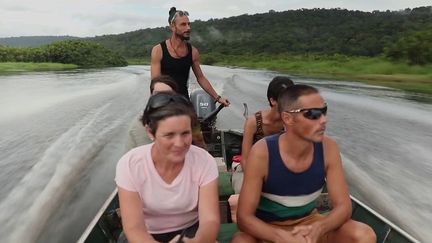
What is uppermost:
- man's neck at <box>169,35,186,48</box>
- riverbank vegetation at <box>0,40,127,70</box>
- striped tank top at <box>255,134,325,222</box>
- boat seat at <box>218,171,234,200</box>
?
man's neck at <box>169,35,186,48</box>

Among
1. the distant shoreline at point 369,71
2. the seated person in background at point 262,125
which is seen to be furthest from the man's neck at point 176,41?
the distant shoreline at point 369,71

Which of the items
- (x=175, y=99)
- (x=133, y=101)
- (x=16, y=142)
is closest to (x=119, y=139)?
(x=16, y=142)

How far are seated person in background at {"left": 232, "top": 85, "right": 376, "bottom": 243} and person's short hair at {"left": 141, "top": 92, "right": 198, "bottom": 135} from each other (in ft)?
1.36

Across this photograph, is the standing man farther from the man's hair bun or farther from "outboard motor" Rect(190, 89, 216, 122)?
"outboard motor" Rect(190, 89, 216, 122)

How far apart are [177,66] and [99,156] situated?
322 cm

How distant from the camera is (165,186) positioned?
208cm

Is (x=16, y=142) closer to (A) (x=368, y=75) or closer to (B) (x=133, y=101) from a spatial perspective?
(B) (x=133, y=101)

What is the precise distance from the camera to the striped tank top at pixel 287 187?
2.23 metres

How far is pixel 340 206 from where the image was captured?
2.34 metres

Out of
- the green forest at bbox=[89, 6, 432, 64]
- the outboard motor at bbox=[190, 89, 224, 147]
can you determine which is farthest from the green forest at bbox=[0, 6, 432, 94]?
the outboard motor at bbox=[190, 89, 224, 147]

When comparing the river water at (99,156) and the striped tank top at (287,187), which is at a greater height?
the striped tank top at (287,187)

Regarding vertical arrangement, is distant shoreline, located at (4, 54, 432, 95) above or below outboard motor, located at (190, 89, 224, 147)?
below

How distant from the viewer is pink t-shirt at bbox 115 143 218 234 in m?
2.07

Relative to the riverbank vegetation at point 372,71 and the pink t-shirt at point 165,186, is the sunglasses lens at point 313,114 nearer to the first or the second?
the pink t-shirt at point 165,186
